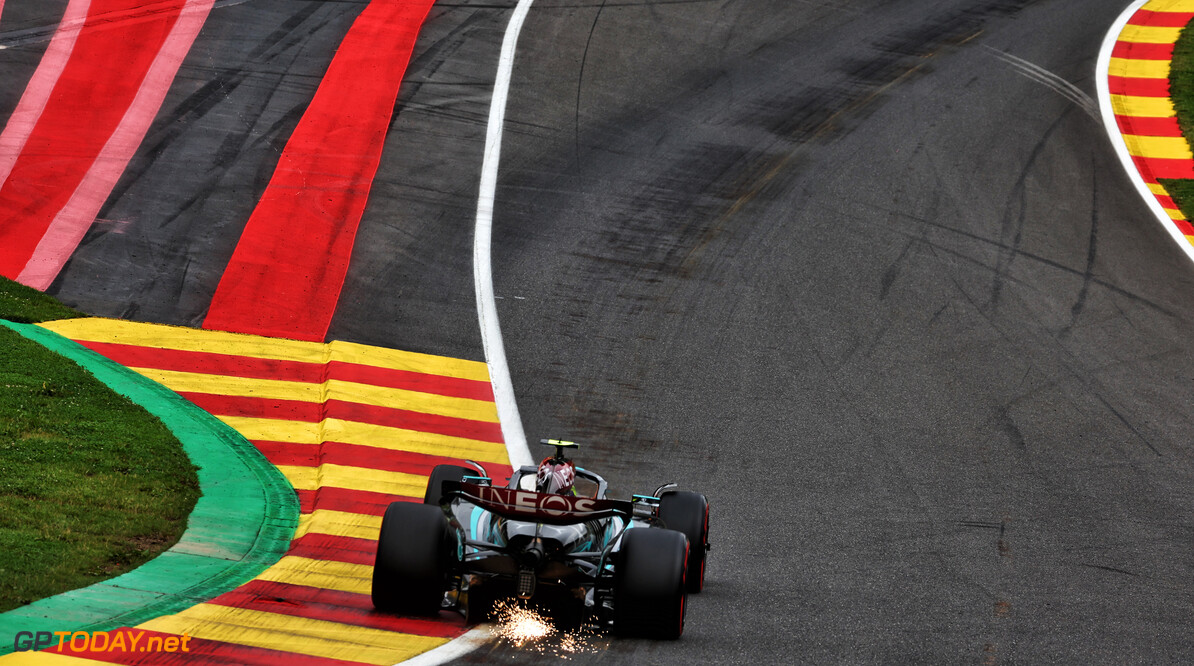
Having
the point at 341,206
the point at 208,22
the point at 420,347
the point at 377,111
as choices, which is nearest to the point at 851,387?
the point at 420,347

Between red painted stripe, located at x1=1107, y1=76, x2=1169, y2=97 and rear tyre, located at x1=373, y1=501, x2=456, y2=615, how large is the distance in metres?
18.2

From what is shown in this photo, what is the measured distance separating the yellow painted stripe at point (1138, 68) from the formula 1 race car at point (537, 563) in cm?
1811

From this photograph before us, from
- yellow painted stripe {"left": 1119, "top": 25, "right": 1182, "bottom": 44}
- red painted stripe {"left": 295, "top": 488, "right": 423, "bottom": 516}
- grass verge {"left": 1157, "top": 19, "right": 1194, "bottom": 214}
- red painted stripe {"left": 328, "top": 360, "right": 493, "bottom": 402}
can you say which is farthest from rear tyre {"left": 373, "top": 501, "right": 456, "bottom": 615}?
yellow painted stripe {"left": 1119, "top": 25, "right": 1182, "bottom": 44}

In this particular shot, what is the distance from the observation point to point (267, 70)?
65.3 ft

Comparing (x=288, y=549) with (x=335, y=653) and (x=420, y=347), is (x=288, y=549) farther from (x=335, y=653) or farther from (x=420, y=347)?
(x=420, y=347)

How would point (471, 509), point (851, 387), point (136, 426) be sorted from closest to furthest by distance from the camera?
point (471, 509), point (136, 426), point (851, 387)

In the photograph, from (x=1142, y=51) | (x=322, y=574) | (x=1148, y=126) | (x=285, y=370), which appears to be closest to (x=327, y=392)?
(x=285, y=370)

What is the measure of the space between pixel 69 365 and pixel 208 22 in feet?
34.8

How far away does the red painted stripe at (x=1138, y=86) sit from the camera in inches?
870

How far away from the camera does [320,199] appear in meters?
16.9

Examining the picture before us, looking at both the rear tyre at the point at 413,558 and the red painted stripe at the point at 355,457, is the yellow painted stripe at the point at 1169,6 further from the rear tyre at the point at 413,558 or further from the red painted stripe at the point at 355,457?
the rear tyre at the point at 413,558

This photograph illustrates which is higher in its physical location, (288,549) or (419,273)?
(419,273)

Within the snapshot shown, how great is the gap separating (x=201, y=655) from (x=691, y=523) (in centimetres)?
361

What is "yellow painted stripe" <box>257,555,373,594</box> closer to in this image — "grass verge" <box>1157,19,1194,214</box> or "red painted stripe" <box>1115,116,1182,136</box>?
"grass verge" <box>1157,19,1194,214</box>
